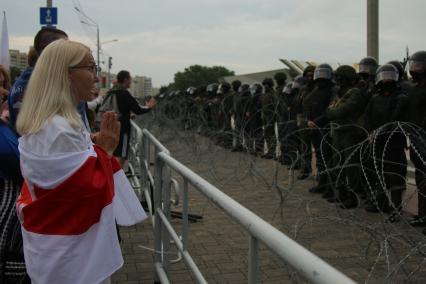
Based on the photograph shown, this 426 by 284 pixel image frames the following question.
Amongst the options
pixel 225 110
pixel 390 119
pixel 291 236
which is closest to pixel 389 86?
pixel 390 119

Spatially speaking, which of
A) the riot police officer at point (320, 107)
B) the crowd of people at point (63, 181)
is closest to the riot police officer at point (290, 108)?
the riot police officer at point (320, 107)

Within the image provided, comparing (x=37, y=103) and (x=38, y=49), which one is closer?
(x=37, y=103)

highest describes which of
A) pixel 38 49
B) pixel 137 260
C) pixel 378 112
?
pixel 38 49

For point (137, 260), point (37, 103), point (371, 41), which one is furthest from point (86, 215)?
point (371, 41)

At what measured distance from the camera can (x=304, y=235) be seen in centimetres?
505

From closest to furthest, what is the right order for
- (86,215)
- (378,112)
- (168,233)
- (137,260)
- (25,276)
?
1. (86,215)
2. (25,276)
3. (168,233)
4. (137,260)
5. (378,112)

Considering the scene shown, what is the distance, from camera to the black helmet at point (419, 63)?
214 inches

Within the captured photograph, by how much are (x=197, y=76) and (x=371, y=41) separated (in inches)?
3468

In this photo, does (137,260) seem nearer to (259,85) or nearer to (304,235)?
(304,235)

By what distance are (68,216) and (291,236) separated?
2928 millimetres

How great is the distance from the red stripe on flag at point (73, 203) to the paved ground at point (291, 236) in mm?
672

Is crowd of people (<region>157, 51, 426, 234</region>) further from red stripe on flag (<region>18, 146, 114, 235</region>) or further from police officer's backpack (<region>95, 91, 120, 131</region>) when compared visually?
red stripe on flag (<region>18, 146, 114, 235</region>)

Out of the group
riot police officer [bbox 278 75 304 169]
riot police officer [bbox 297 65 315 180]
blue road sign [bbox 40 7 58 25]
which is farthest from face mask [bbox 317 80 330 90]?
blue road sign [bbox 40 7 58 25]

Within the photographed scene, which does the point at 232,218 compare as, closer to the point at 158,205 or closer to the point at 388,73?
the point at 158,205
